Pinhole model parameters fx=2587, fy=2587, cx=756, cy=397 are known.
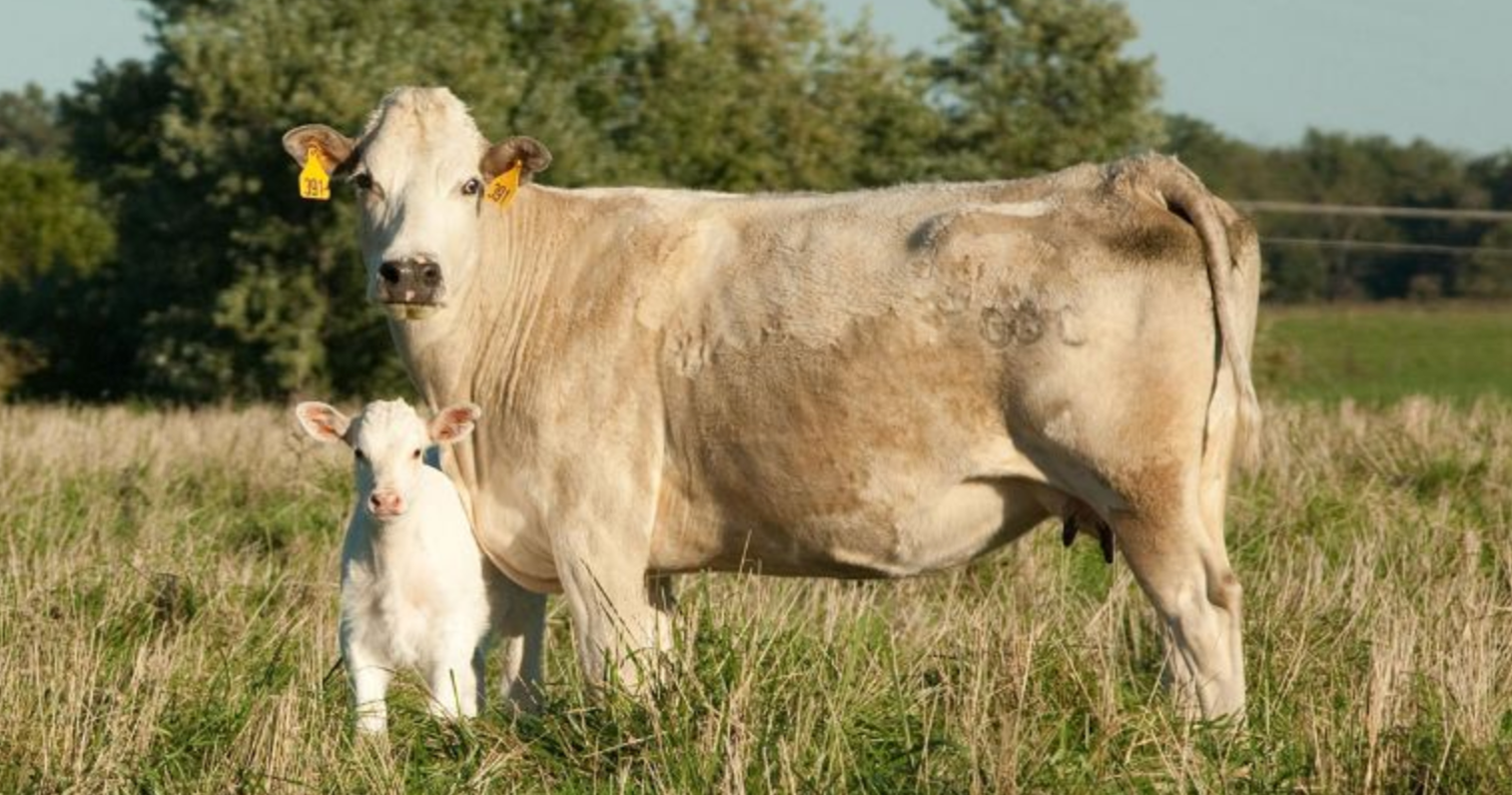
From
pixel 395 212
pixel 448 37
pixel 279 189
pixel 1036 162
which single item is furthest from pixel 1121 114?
pixel 395 212

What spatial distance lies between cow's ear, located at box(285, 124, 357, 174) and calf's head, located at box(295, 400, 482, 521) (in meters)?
1.02

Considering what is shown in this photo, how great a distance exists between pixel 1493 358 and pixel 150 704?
46.1 meters

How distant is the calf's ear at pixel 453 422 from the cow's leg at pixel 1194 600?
6.71ft

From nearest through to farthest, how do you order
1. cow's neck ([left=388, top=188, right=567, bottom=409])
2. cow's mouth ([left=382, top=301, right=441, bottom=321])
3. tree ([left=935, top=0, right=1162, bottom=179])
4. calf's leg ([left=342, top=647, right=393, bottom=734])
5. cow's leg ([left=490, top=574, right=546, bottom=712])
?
calf's leg ([left=342, top=647, right=393, bottom=734])
cow's mouth ([left=382, top=301, right=441, bottom=321])
cow's leg ([left=490, top=574, right=546, bottom=712])
cow's neck ([left=388, top=188, right=567, bottom=409])
tree ([left=935, top=0, right=1162, bottom=179])

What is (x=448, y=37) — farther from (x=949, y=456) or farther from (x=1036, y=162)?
(x=949, y=456)

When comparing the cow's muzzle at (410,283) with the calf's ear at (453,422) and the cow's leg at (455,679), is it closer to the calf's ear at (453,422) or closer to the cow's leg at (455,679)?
the calf's ear at (453,422)

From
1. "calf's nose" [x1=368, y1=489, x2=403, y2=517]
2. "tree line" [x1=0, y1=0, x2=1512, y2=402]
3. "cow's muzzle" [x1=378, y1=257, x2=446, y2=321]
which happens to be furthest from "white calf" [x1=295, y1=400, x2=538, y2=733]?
"tree line" [x1=0, y1=0, x2=1512, y2=402]

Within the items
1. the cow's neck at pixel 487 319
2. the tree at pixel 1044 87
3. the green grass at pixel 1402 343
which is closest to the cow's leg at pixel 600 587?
the cow's neck at pixel 487 319

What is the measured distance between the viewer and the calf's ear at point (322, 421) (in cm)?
824

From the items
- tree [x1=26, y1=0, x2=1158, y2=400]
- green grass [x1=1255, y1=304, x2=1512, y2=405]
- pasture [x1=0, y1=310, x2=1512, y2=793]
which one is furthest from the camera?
green grass [x1=1255, y1=304, x2=1512, y2=405]

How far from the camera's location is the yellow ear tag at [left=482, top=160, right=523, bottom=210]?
8.62m

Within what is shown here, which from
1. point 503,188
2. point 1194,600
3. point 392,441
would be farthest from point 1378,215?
point 392,441

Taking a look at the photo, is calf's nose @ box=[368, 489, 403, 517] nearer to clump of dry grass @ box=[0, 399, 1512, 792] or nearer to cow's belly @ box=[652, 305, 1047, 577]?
clump of dry grass @ box=[0, 399, 1512, 792]

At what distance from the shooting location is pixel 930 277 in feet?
25.3
